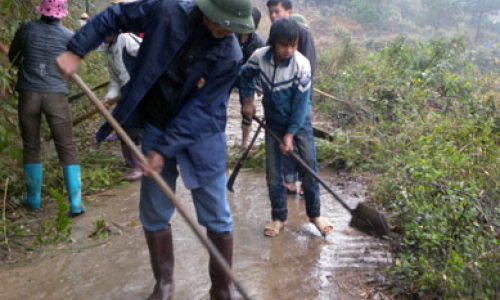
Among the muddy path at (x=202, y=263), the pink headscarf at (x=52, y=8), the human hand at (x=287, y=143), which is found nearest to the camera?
the muddy path at (x=202, y=263)

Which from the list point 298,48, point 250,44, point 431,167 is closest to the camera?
point 431,167

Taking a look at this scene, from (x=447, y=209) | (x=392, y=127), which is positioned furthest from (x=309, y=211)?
(x=392, y=127)

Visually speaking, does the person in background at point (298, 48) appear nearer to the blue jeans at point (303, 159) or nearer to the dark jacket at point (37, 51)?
the blue jeans at point (303, 159)

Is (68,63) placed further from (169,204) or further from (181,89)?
(169,204)

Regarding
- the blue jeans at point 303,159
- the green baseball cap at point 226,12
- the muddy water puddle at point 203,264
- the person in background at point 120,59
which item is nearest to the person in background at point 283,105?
the blue jeans at point 303,159

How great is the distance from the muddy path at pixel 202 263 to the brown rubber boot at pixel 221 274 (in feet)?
0.72

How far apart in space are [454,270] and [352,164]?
2.61m

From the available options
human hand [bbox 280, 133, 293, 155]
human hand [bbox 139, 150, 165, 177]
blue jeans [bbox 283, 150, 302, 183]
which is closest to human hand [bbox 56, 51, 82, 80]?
human hand [bbox 139, 150, 165, 177]

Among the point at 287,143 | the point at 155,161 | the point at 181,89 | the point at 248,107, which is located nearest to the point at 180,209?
the point at 155,161

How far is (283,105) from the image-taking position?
358 cm

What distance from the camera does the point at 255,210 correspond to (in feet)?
14.8

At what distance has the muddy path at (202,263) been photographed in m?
3.04

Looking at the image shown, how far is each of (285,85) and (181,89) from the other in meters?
1.20

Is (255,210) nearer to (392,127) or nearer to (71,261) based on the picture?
(71,261)
